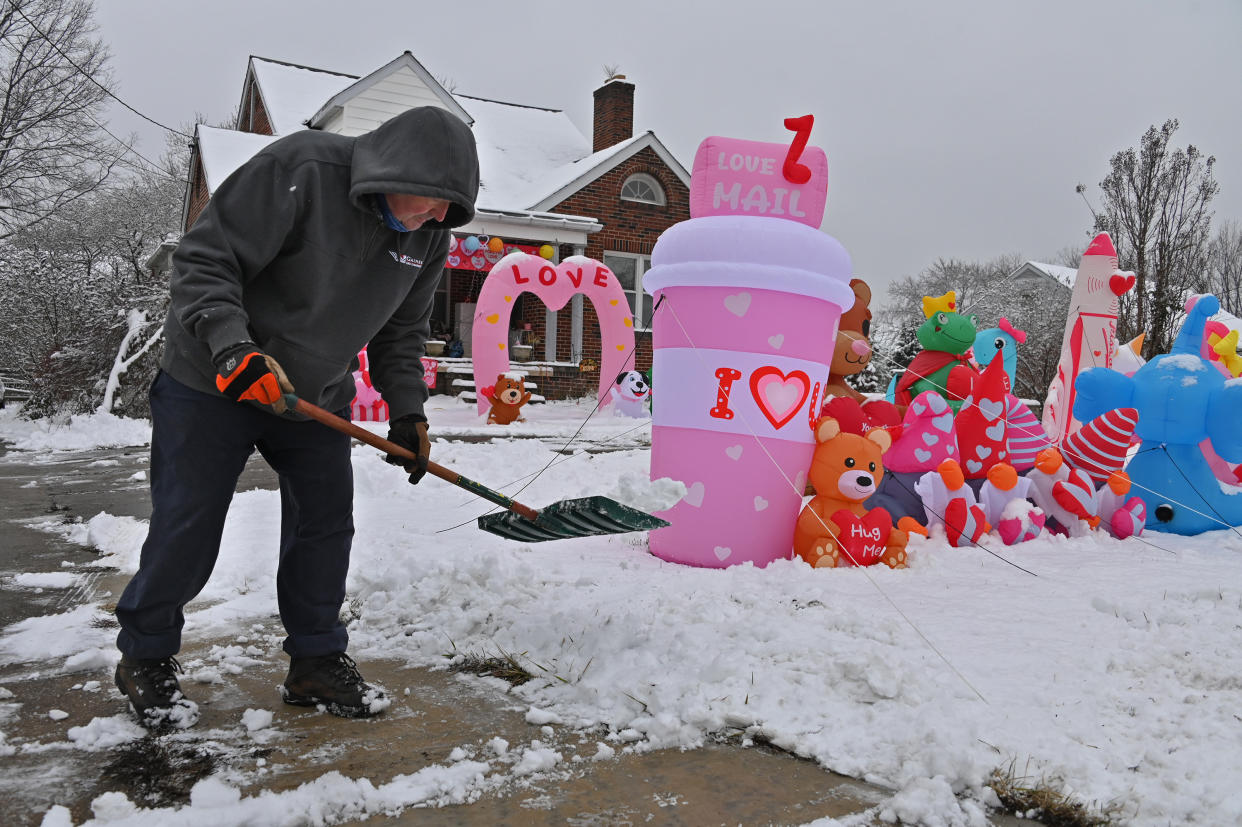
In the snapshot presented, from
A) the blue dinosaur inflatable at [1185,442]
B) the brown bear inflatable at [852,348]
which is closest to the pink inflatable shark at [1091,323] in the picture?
the brown bear inflatable at [852,348]

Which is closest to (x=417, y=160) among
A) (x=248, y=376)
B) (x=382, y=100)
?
(x=248, y=376)

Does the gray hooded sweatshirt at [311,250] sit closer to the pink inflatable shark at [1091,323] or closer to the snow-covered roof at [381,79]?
the pink inflatable shark at [1091,323]

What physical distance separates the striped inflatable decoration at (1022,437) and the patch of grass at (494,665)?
3019 millimetres

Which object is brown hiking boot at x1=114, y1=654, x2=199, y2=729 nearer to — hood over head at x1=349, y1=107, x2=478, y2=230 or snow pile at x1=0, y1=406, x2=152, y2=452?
hood over head at x1=349, y1=107, x2=478, y2=230

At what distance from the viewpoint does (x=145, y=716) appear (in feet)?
7.11

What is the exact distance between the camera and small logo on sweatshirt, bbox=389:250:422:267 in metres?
2.43

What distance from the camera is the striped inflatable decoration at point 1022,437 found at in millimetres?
4535

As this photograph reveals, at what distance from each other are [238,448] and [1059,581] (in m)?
3.10

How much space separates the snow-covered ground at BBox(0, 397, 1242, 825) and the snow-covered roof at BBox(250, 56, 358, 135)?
15095 millimetres

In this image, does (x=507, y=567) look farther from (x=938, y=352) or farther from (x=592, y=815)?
(x=938, y=352)

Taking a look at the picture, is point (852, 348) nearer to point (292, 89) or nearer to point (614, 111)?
point (614, 111)

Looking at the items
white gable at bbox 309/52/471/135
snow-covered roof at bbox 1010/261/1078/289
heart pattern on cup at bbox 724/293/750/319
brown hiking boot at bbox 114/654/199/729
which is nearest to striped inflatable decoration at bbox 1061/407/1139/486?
heart pattern on cup at bbox 724/293/750/319

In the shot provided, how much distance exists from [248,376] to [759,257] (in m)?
2.35

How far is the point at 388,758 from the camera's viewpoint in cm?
204
